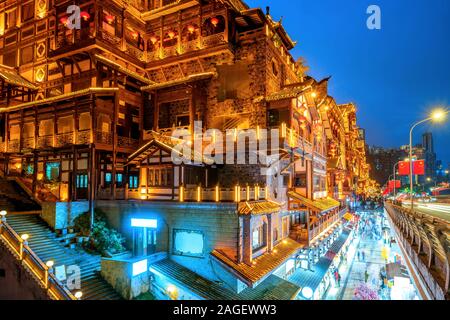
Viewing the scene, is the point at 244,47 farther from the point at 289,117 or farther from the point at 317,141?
the point at 317,141

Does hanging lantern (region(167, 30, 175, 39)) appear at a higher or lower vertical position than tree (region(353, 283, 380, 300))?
higher

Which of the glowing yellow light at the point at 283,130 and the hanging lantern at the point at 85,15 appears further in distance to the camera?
the hanging lantern at the point at 85,15

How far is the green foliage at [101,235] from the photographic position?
59.7 feet

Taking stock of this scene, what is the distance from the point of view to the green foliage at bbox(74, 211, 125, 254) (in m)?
18.2

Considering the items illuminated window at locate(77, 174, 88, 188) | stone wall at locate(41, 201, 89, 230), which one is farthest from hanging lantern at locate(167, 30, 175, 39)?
stone wall at locate(41, 201, 89, 230)

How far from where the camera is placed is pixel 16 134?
92.6 ft

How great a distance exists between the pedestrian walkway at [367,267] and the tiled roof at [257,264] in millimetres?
8780

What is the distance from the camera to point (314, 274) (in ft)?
74.1

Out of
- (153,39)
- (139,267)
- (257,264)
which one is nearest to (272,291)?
(257,264)

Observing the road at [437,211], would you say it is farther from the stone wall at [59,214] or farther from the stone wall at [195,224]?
the stone wall at [59,214]

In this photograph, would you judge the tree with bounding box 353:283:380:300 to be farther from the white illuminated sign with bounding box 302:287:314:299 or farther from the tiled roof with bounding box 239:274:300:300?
the tiled roof with bounding box 239:274:300:300

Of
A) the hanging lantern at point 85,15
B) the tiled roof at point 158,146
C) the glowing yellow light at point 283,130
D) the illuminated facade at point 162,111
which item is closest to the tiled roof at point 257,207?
the illuminated facade at point 162,111

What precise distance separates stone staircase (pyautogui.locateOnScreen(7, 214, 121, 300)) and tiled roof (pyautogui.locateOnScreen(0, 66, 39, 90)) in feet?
49.0

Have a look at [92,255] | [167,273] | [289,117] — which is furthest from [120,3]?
[167,273]
